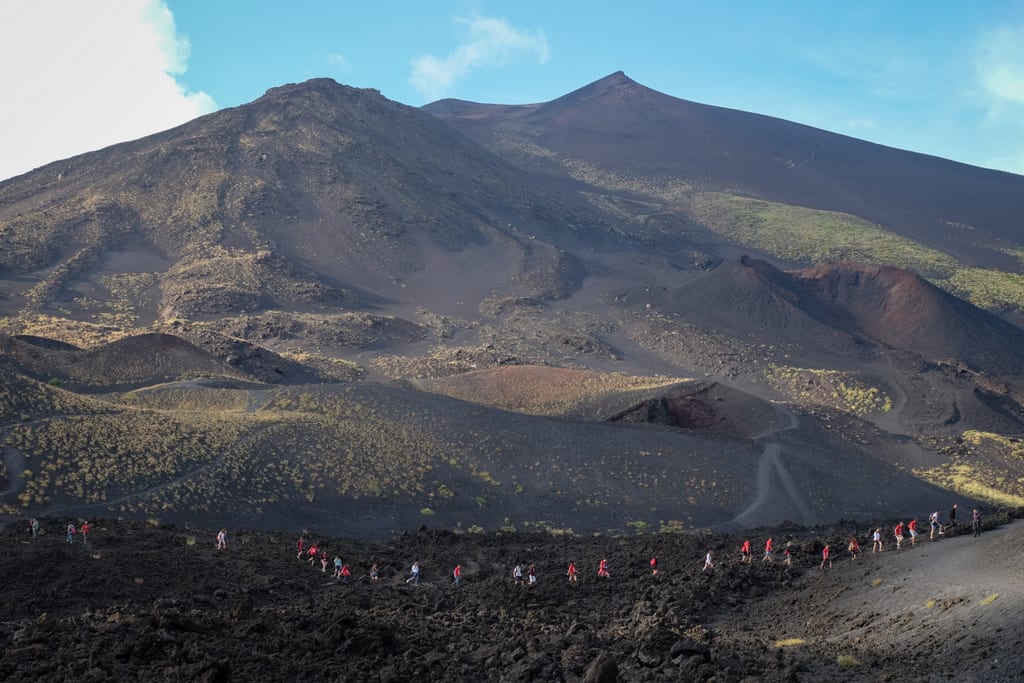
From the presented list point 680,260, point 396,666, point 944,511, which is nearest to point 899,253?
point 680,260

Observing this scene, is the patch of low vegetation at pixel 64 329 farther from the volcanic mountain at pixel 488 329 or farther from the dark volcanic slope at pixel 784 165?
the dark volcanic slope at pixel 784 165

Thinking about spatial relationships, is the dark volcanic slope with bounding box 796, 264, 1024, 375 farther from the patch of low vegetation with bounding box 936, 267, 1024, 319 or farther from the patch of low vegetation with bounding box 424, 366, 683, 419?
the patch of low vegetation with bounding box 424, 366, 683, 419

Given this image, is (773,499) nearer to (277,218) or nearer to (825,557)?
(825,557)

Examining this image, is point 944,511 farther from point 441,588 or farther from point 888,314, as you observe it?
point 888,314

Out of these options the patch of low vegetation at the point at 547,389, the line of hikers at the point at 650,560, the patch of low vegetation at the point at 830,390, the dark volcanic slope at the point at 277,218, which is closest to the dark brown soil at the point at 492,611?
the line of hikers at the point at 650,560

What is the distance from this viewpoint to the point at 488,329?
8544 centimetres

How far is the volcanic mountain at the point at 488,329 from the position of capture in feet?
122

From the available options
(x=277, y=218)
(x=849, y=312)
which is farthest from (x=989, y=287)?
(x=277, y=218)

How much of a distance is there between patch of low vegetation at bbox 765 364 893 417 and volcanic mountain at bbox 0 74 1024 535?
13.4 inches

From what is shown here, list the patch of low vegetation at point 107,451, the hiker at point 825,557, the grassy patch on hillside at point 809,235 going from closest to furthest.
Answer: the hiker at point 825,557 → the patch of low vegetation at point 107,451 → the grassy patch on hillside at point 809,235

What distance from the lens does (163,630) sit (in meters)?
13.7

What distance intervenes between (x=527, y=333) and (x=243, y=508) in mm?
54126

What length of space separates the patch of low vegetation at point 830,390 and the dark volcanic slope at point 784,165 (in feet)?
257

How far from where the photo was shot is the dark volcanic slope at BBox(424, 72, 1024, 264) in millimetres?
158250
